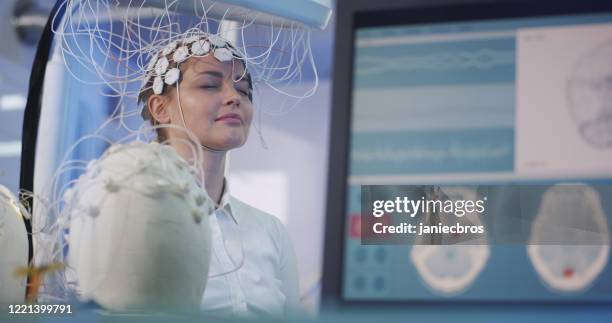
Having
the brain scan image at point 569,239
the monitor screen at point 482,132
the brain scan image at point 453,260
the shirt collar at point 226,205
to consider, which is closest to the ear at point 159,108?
the shirt collar at point 226,205

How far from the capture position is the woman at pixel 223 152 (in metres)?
1.09

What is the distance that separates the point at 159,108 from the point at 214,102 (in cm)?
7

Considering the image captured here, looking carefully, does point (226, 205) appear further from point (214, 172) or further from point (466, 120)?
point (466, 120)

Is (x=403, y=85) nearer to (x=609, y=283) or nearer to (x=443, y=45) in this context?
(x=443, y=45)

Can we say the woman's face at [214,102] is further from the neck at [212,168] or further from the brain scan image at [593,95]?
the brain scan image at [593,95]

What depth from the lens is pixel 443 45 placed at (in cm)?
112

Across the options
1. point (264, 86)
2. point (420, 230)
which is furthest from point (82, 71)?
point (420, 230)

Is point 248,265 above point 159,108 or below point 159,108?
below

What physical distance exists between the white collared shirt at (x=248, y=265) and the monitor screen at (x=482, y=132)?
0.26ft

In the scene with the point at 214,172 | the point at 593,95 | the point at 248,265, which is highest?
the point at 593,95

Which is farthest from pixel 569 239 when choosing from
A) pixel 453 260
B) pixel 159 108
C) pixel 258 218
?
pixel 159 108

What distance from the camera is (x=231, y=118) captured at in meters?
1.15

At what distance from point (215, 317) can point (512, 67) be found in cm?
45

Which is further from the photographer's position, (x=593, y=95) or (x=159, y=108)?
(x=159, y=108)
